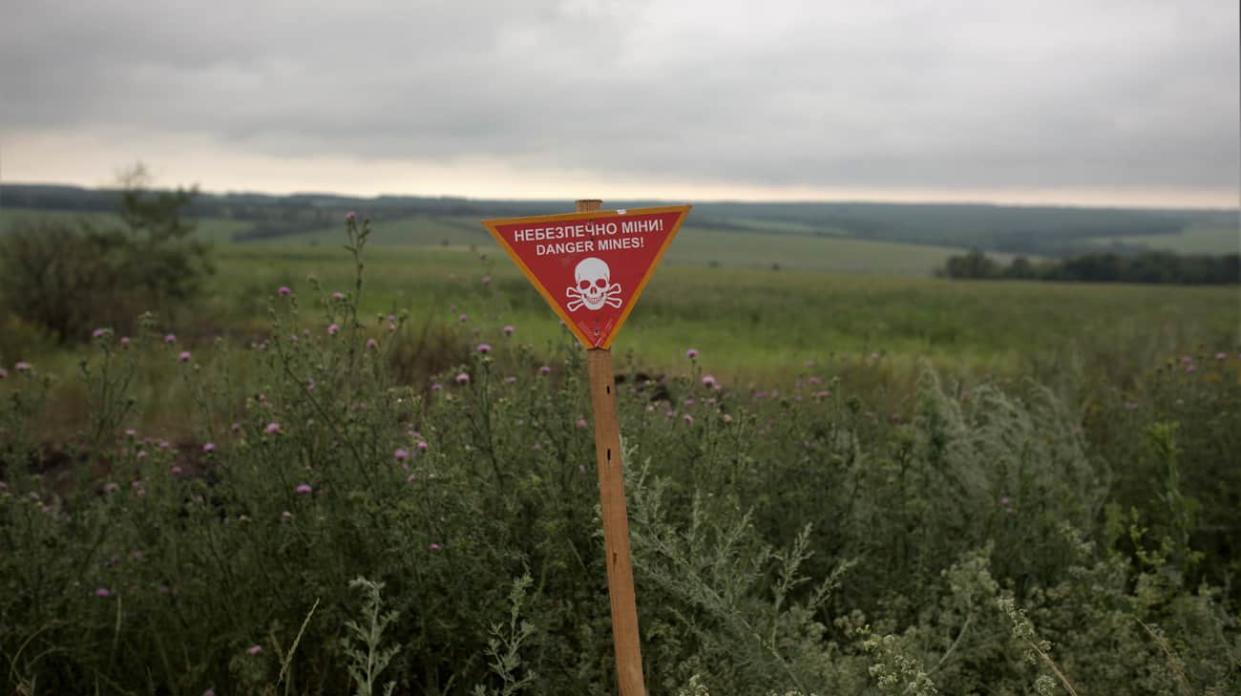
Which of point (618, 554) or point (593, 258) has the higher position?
point (593, 258)

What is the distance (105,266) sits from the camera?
57.8 ft

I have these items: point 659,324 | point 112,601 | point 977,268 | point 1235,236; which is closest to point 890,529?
point 112,601

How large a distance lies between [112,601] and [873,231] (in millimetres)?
140541

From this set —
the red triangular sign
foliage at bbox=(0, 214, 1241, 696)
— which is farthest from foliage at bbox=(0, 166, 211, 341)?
the red triangular sign

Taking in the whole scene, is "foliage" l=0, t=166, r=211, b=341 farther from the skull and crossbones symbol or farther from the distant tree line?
the distant tree line

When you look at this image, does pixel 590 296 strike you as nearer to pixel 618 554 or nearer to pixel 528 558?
pixel 618 554

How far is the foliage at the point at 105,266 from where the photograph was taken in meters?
15.8

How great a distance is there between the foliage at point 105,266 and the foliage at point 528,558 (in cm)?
1134

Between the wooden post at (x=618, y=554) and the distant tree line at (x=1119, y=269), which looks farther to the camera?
the distant tree line at (x=1119, y=269)

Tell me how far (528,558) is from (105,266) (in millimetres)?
16172

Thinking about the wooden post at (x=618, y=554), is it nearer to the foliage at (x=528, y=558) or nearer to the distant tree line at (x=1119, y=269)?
the foliage at (x=528, y=558)

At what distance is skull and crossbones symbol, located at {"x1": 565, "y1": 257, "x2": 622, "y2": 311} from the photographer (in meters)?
3.15

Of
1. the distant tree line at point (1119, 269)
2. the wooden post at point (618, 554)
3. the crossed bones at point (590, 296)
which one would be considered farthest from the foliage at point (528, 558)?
→ the distant tree line at point (1119, 269)

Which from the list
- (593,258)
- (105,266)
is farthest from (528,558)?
(105,266)
